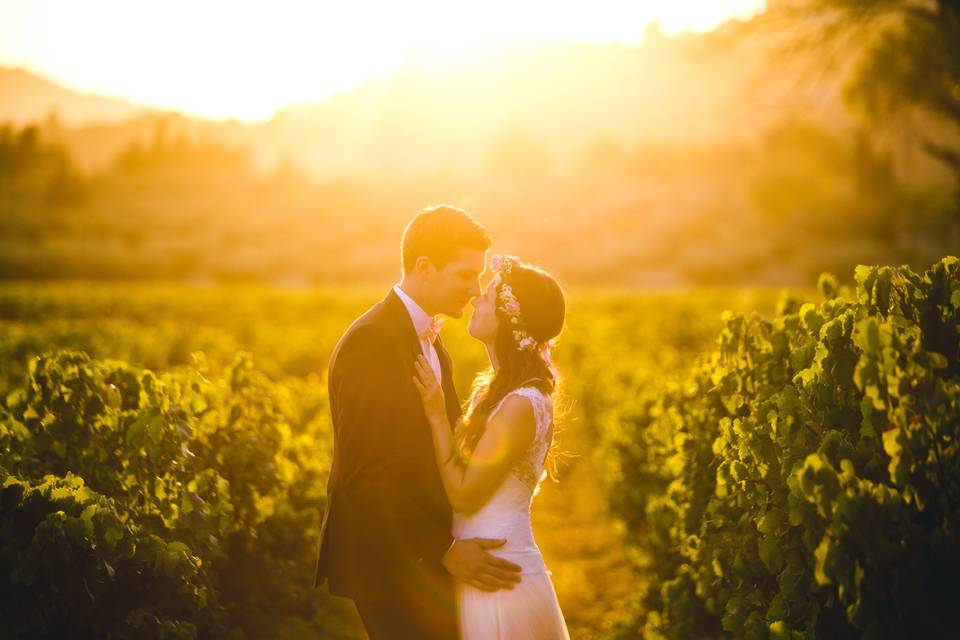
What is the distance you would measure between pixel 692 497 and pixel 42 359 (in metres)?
4.25

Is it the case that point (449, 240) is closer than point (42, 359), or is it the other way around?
point (449, 240)

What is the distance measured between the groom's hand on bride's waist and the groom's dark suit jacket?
0.07 meters

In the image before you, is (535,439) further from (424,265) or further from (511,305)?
(424,265)

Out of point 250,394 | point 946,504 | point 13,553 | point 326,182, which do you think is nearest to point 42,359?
point 250,394

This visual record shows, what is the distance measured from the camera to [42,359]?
17.5 ft

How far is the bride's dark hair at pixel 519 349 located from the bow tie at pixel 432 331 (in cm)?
33

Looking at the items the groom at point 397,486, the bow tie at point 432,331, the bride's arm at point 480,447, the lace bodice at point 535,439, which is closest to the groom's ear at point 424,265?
the groom at point 397,486

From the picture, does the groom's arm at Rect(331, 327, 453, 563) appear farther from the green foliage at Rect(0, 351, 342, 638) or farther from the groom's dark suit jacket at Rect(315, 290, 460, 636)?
the green foliage at Rect(0, 351, 342, 638)

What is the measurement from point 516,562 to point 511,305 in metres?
1.24

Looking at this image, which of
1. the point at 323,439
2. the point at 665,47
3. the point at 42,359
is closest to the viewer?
the point at 42,359

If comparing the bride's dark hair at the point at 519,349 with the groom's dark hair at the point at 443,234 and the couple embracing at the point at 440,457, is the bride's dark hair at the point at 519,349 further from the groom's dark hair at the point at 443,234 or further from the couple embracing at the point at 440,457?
the groom's dark hair at the point at 443,234

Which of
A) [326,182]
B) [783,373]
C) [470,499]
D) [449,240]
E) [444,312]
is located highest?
[326,182]

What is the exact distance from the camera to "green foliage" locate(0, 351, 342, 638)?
12.9ft

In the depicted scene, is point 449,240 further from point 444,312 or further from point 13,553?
point 13,553
